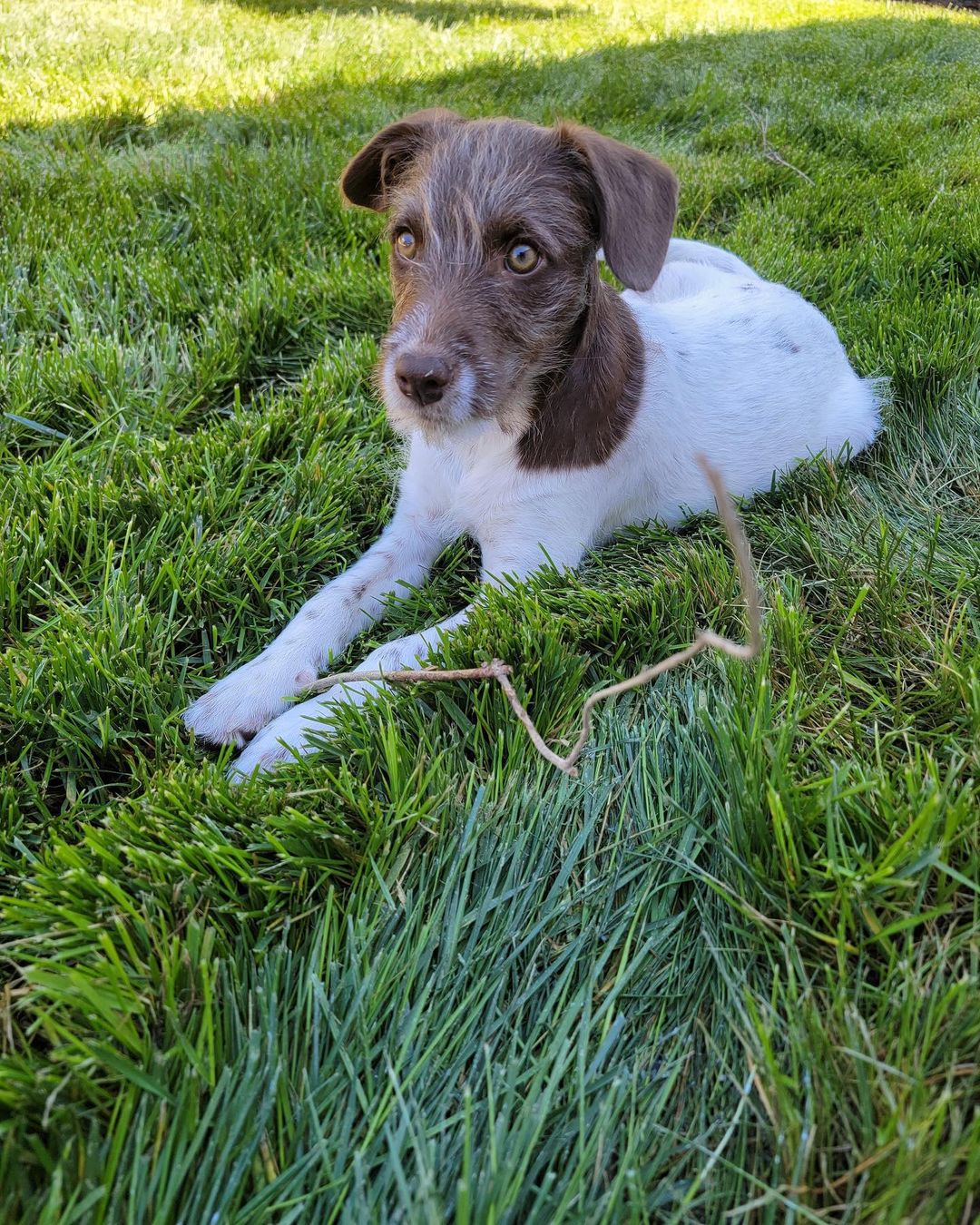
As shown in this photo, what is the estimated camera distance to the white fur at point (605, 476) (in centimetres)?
227

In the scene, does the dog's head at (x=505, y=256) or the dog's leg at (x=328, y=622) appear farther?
the dog's head at (x=505, y=256)

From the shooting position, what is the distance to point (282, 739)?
6.74 ft

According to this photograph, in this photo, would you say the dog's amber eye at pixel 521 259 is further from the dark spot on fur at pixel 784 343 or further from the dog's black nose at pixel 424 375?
the dark spot on fur at pixel 784 343

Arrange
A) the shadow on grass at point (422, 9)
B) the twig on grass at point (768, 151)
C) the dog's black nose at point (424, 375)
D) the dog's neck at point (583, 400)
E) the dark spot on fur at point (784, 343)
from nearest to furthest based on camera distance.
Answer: the dog's black nose at point (424, 375)
the dog's neck at point (583, 400)
the dark spot on fur at point (784, 343)
the twig on grass at point (768, 151)
the shadow on grass at point (422, 9)

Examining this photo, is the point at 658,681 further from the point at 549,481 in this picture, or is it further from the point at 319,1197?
the point at 319,1197

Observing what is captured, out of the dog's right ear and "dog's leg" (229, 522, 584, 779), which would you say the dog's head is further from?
"dog's leg" (229, 522, 584, 779)

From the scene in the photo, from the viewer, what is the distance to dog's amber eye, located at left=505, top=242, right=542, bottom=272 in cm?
252

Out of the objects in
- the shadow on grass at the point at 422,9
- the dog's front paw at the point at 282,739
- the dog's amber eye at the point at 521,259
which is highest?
the shadow on grass at the point at 422,9

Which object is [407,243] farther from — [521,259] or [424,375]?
[424,375]

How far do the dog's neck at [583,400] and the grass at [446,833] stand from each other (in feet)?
1.26

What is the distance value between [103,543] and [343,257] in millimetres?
2210

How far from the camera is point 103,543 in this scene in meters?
2.50

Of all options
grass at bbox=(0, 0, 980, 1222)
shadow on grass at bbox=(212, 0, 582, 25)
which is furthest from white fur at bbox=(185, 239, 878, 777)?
shadow on grass at bbox=(212, 0, 582, 25)

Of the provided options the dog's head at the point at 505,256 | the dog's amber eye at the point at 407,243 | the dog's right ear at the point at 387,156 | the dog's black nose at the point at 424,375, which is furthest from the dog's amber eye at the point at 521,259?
the dog's right ear at the point at 387,156
